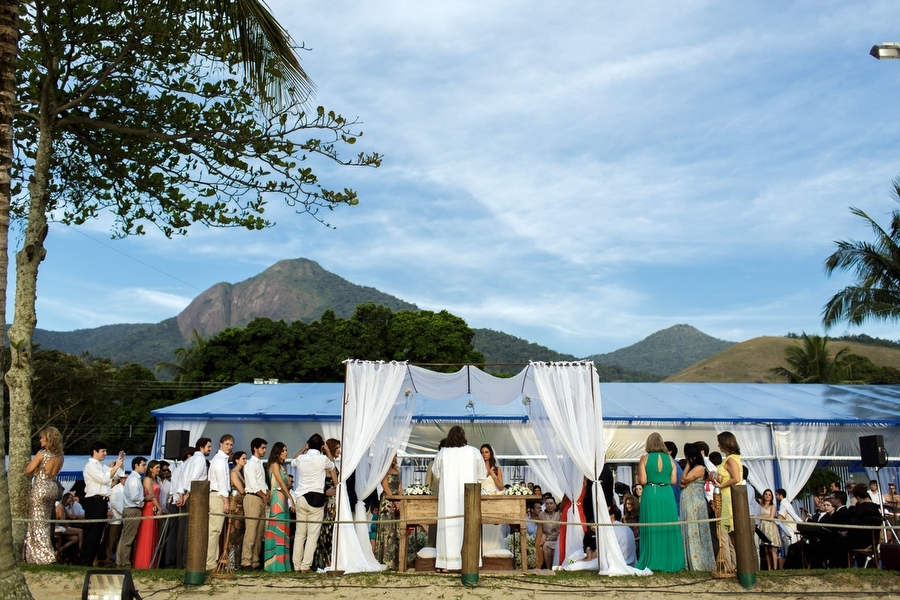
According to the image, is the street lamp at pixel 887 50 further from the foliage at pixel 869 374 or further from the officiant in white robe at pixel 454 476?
the foliage at pixel 869 374

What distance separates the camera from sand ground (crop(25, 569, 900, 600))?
702 centimetres

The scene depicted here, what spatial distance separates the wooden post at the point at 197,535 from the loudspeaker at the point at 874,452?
841cm

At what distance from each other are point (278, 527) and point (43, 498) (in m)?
2.73

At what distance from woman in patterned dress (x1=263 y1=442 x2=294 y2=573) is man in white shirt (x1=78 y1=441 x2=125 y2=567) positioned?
2.16 metres

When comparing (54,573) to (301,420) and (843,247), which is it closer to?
(301,420)

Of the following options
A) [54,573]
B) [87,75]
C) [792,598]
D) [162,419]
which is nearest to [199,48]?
[87,75]

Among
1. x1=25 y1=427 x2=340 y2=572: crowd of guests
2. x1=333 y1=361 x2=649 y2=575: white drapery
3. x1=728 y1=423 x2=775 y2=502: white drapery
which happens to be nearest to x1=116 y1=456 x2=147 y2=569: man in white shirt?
x1=25 y1=427 x2=340 y2=572: crowd of guests

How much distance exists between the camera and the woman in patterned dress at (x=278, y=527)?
8.16 m

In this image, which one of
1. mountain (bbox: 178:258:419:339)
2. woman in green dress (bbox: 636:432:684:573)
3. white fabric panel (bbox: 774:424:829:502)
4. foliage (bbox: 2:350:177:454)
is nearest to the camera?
woman in green dress (bbox: 636:432:684:573)

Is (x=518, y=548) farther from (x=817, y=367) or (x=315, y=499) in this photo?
(x=817, y=367)

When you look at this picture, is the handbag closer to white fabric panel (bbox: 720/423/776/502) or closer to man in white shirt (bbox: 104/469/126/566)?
man in white shirt (bbox: 104/469/126/566)

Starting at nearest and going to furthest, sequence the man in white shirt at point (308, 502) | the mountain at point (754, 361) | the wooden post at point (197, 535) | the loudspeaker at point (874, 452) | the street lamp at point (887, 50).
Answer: the wooden post at point (197, 535), the street lamp at point (887, 50), the man in white shirt at point (308, 502), the loudspeaker at point (874, 452), the mountain at point (754, 361)

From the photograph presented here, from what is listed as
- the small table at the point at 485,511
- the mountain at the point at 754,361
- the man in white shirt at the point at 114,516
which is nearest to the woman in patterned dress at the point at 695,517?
the small table at the point at 485,511

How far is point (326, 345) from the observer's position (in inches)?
1433
